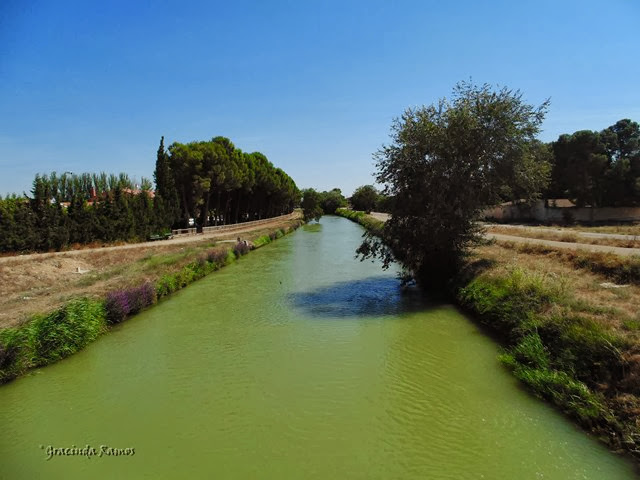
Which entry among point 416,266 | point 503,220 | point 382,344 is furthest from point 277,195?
point 382,344

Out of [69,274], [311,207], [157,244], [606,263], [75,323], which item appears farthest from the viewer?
[311,207]

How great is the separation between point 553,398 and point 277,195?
71765 millimetres

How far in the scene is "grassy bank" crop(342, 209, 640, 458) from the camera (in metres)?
7.23

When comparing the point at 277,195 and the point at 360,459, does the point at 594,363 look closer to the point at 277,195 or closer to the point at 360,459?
the point at 360,459

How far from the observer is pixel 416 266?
2023 centimetres

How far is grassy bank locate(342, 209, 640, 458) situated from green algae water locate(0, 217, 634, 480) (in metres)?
0.47

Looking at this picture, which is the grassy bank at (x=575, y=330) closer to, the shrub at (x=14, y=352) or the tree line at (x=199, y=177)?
the shrub at (x=14, y=352)

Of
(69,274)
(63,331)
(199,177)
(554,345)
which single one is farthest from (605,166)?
(63,331)

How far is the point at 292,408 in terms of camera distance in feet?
27.9

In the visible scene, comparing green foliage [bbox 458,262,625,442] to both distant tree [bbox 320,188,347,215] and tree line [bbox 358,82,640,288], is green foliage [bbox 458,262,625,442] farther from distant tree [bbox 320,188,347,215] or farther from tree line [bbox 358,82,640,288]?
distant tree [bbox 320,188,347,215]

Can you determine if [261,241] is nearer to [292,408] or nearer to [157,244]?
[157,244]

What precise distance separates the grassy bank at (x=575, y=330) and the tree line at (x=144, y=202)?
84.1 feet

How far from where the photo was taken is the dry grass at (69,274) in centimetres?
1459

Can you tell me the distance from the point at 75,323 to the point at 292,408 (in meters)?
7.97
